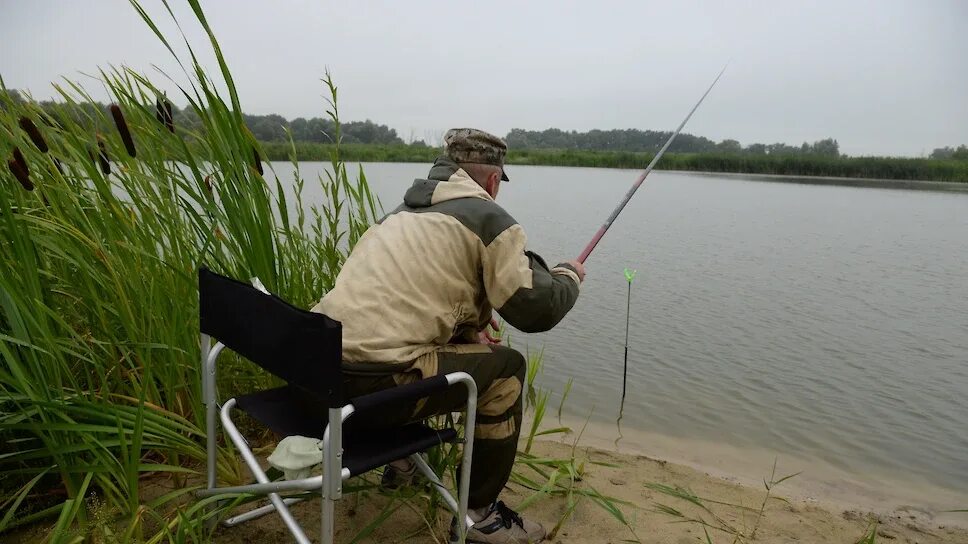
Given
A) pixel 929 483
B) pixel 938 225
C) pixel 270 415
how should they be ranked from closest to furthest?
pixel 270 415, pixel 929 483, pixel 938 225

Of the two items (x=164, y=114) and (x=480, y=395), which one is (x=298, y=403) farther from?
(x=164, y=114)

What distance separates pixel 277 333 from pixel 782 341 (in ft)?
17.2

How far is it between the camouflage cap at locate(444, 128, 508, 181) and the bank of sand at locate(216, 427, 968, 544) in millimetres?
1159

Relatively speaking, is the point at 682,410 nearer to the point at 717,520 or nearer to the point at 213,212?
the point at 717,520

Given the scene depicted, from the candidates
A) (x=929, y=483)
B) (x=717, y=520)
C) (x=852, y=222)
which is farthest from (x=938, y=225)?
(x=717, y=520)

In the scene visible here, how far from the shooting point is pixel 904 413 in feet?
14.1

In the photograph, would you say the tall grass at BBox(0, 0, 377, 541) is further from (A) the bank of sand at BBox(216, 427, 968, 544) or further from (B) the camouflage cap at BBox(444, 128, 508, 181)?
(B) the camouflage cap at BBox(444, 128, 508, 181)

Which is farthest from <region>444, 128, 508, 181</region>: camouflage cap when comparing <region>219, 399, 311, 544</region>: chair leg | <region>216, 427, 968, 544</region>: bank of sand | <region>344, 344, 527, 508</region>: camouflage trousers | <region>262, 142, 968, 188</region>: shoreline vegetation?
<region>262, 142, 968, 188</region>: shoreline vegetation

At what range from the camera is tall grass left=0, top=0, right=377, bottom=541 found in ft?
5.42

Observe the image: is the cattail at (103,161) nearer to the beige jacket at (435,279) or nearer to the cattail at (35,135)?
the cattail at (35,135)

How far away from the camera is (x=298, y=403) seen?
6.03ft

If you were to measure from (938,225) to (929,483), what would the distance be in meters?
11.4

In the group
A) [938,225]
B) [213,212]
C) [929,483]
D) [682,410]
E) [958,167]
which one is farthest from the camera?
[958,167]

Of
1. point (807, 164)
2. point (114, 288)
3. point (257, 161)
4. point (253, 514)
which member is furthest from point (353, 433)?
point (807, 164)
